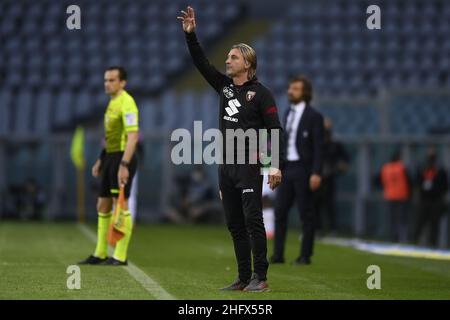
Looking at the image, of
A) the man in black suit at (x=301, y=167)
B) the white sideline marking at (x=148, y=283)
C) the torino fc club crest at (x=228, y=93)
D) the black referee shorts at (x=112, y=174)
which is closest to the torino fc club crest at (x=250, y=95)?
the torino fc club crest at (x=228, y=93)

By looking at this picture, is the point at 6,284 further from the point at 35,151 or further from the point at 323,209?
the point at 35,151

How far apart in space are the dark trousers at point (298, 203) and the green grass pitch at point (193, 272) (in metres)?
0.37

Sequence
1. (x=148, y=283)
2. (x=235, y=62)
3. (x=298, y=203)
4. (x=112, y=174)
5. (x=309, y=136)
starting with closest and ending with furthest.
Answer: (x=235, y=62) → (x=148, y=283) → (x=112, y=174) → (x=298, y=203) → (x=309, y=136)

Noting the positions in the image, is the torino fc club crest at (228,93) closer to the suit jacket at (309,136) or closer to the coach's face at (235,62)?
the coach's face at (235,62)

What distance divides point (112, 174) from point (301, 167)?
7.59ft

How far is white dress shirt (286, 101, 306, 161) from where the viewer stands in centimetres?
1276

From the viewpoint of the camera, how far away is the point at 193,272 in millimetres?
10977

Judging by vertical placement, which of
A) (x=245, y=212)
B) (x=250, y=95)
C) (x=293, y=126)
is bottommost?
(x=245, y=212)

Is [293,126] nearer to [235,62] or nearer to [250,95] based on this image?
[250,95]

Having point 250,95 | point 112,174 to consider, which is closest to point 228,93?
point 250,95

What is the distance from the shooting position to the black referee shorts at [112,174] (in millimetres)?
11672

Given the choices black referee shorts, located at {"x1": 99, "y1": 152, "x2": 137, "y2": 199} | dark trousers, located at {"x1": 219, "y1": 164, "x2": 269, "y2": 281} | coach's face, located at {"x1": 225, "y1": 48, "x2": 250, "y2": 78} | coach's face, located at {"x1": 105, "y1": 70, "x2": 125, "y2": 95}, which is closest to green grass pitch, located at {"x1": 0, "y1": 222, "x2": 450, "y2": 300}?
dark trousers, located at {"x1": 219, "y1": 164, "x2": 269, "y2": 281}

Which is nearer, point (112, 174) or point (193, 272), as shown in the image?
point (193, 272)
